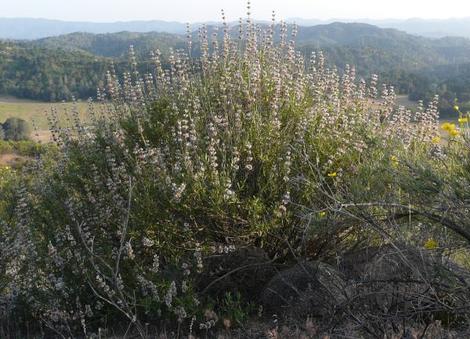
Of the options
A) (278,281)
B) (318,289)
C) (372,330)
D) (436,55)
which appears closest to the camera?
(372,330)

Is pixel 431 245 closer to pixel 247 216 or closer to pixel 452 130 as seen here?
pixel 452 130

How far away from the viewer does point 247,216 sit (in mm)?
4094

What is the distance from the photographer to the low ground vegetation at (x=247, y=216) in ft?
10.5

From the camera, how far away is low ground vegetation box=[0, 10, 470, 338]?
3.20 m

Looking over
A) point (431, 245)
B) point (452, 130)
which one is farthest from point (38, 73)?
point (431, 245)

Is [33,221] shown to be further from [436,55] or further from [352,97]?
[436,55]

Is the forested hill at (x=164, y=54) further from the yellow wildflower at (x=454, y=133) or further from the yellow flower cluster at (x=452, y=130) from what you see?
the yellow wildflower at (x=454, y=133)

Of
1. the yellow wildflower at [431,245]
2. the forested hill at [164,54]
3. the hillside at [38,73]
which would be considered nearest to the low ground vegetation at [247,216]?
the yellow wildflower at [431,245]

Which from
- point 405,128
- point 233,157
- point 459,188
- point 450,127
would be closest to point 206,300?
point 233,157

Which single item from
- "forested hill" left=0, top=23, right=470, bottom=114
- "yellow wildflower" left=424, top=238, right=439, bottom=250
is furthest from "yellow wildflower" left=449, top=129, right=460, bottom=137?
"forested hill" left=0, top=23, right=470, bottom=114

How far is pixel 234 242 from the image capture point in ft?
13.8

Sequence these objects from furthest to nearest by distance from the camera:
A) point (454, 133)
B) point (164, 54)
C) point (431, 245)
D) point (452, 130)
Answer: point (164, 54) → point (452, 130) → point (454, 133) → point (431, 245)

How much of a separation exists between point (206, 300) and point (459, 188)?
2.05 meters

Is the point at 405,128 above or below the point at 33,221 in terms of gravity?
above
